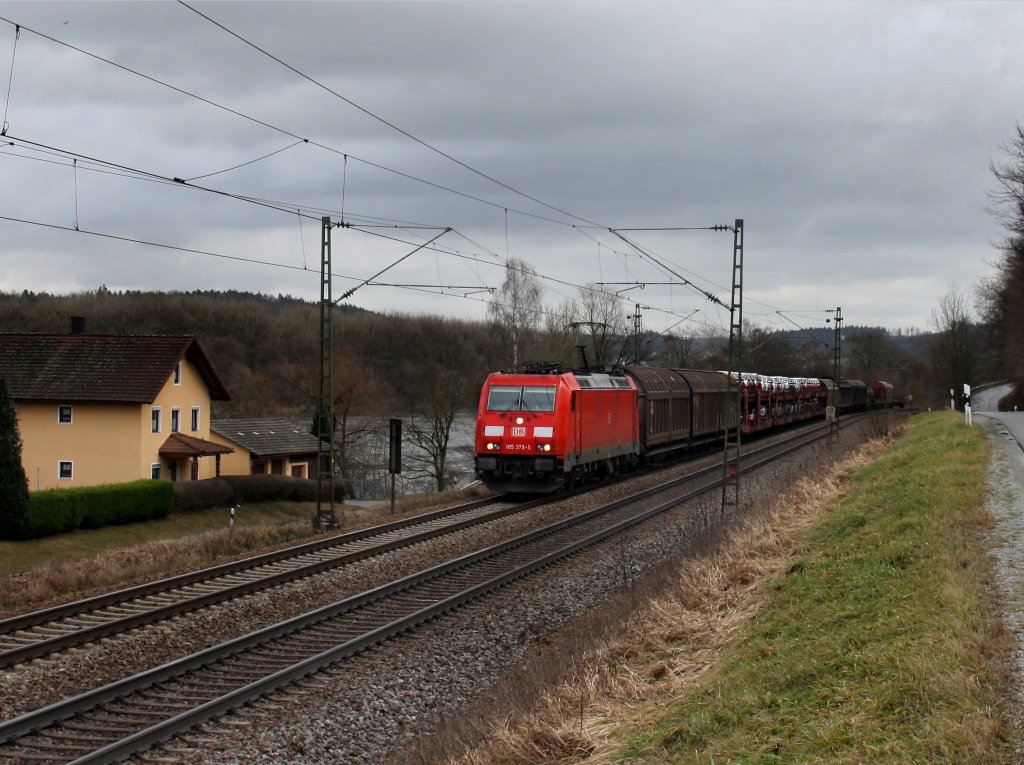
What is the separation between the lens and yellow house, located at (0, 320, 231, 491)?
138 ft

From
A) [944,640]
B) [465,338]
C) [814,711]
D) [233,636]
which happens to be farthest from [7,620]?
[465,338]

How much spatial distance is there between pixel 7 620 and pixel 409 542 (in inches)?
298

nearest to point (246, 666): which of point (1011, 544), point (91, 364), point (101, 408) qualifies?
point (1011, 544)

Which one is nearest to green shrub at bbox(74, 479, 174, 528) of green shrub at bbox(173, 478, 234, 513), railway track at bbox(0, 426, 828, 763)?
green shrub at bbox(173, 478, 234, 513)

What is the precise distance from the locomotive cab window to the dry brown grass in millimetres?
8811

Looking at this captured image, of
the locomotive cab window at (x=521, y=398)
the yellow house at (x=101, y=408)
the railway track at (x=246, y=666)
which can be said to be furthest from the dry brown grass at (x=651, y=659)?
the yellow house at (x=101, y=408)

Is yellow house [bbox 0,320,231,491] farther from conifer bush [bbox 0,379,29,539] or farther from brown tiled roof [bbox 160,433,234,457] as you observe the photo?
conifer bush [bbox 0,379,29,539]

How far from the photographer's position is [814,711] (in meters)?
6.62

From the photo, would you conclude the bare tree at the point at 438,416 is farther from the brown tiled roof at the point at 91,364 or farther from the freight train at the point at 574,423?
the freight train at the point at 574,423

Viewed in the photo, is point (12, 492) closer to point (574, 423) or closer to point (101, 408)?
point (101, 408)

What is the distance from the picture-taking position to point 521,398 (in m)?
25.1

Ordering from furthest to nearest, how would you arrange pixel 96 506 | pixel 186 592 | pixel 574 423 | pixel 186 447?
pixel 186 447 < pixel 96 506 < pixel 574 423 < pixel 186 592

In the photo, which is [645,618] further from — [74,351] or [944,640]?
[74,351]

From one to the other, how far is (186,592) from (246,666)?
3.94 metres
